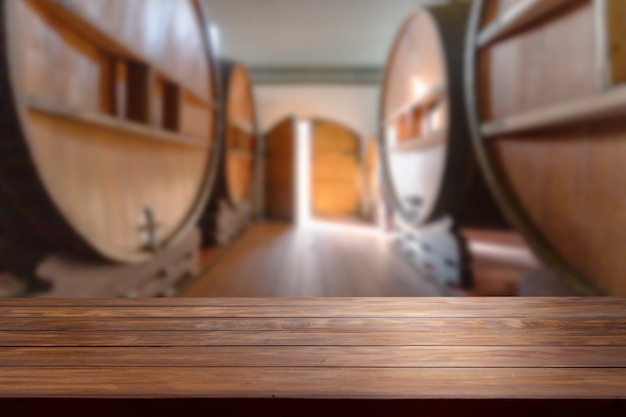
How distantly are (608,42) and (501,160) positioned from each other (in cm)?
78

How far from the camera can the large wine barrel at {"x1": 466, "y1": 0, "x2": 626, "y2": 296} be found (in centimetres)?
127

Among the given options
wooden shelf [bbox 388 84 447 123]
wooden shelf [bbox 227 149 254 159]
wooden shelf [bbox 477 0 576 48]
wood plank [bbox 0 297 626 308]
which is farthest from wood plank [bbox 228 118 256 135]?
wood plank [bbox 0 297 626 308]

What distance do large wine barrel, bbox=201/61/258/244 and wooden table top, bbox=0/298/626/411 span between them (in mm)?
2846

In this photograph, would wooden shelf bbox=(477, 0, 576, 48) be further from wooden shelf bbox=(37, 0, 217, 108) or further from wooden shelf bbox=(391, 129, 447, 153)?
wooden shelf bbox=(37, 0, 217, 108)

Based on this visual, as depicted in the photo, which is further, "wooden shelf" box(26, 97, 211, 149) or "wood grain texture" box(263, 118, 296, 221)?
"wood grain texture" box(263, 118, 296, 221)

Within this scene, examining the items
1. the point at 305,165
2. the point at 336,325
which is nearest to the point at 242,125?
the point at 305,165

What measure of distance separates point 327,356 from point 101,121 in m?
1.32

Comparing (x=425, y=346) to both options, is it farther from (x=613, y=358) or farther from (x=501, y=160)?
(x=501, y=160)

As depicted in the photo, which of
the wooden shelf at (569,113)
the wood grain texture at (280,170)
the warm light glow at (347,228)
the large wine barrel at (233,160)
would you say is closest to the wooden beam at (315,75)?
the wood grain texture at (280,170)

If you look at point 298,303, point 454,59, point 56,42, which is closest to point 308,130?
point 454,59

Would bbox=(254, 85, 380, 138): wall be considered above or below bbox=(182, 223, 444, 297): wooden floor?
above

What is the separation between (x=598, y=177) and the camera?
1382mm

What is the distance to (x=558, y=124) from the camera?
149cm
